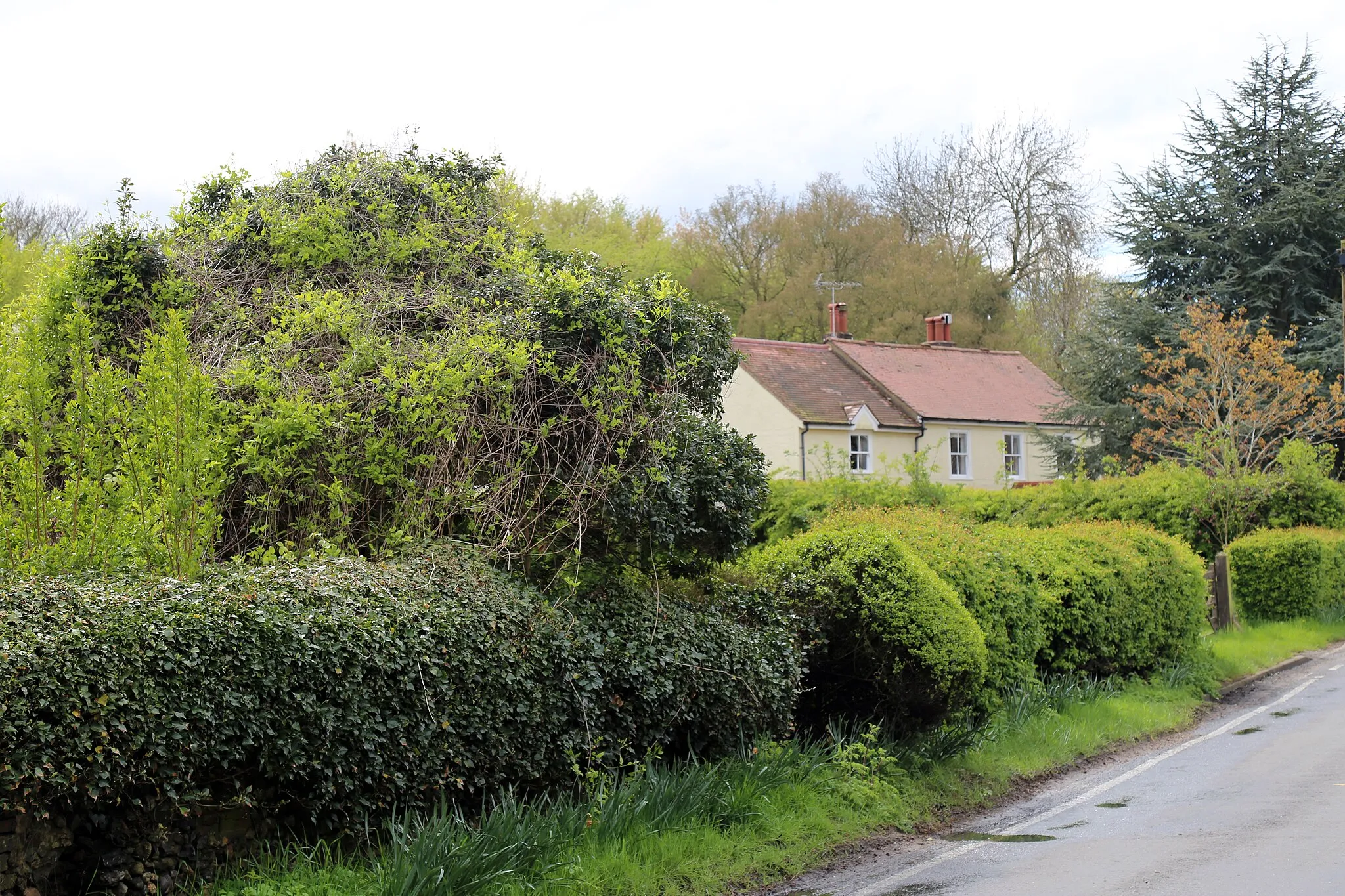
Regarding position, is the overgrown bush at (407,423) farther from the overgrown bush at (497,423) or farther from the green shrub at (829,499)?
the green shrub at (829,499)

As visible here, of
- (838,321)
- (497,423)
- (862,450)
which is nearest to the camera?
(497,423)

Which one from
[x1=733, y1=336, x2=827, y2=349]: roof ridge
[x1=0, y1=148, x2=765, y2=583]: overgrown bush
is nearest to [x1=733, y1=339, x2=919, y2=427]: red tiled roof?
[x1=733, y1=336, x2=827, y2=349]: roof ridge

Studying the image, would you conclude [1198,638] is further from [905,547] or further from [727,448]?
[727,448]

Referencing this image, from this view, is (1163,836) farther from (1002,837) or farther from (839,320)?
(839,320)

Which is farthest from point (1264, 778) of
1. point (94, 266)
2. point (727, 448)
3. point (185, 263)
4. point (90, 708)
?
point (94, 266)

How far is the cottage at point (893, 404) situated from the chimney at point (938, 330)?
2.9 inches

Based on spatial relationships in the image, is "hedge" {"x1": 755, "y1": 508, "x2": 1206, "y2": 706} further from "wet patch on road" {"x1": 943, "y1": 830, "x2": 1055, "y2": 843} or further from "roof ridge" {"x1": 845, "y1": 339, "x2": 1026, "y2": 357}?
"roof ridge" {"x1": 845, "y1": 339, "x2": 1026, "y2": 357}

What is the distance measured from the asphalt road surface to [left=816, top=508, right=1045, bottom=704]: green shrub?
103 cm

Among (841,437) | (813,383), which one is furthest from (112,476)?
(813,383)

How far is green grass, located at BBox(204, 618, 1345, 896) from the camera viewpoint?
18.7ft

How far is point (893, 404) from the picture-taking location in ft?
136

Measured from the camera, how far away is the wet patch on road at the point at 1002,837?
8.05m

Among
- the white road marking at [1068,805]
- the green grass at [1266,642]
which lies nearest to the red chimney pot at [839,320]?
the green grass at [1266,642]

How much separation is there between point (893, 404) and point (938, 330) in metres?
7.35
